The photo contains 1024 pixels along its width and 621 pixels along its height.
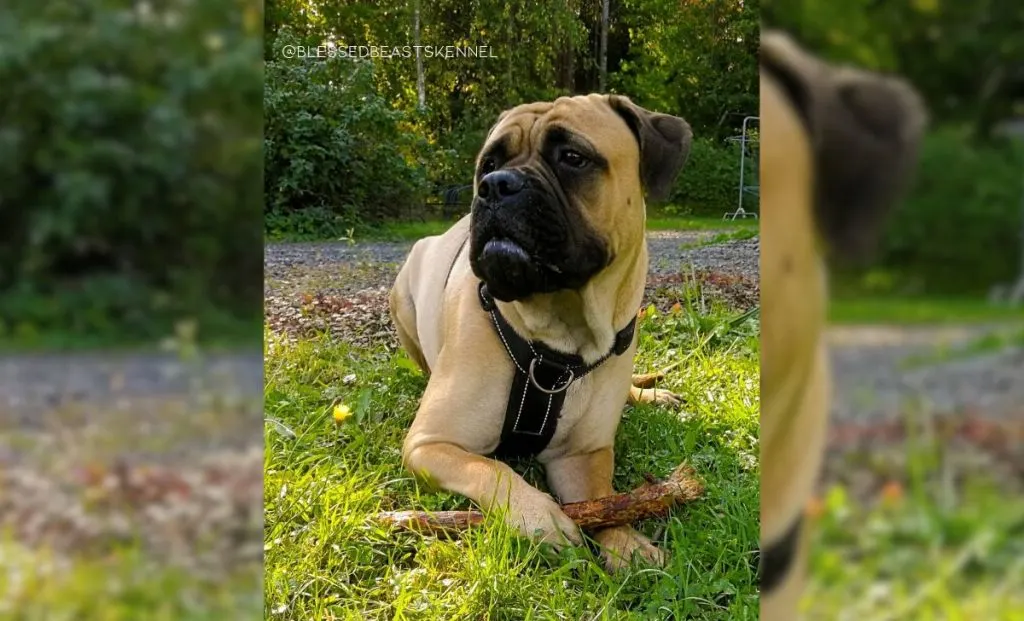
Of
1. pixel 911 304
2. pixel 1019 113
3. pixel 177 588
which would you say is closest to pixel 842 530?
pixel 911 304

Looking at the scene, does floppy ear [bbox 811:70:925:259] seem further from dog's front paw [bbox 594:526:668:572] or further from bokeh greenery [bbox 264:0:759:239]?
dog's front paw [bbox 594:526:668:572]

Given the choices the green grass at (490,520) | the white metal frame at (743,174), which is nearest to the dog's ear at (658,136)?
the white metal frame at (743,174)

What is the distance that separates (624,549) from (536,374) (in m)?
0.32

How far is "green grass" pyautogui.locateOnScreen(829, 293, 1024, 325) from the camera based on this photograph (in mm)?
684

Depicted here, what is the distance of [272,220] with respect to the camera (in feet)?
3.47

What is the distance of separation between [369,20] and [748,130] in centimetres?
56

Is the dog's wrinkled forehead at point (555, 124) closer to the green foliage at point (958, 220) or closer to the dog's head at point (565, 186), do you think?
the dog's head at point (565, 186)

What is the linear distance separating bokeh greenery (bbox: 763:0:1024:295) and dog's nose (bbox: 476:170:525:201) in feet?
→ 1.46

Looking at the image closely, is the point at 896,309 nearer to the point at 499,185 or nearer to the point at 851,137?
the point at 851,137

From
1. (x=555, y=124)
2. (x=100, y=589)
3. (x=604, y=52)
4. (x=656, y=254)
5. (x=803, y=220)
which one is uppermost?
(x=604, y=52)

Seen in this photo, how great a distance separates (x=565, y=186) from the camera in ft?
3.77

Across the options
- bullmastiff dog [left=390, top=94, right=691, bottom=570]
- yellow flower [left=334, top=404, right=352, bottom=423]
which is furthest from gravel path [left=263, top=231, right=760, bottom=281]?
yellow flower [left=334, top=404, right=352, bottom=423]

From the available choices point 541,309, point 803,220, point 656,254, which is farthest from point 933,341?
point 541,309

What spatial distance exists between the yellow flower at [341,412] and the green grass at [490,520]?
12 mm
